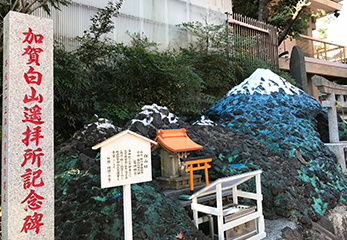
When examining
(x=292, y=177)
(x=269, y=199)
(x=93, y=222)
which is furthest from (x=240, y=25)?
(x=93, y=222)

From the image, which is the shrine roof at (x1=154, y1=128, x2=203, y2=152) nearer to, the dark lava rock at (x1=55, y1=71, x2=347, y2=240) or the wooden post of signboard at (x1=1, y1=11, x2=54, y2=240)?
A: the dark lava rock at (x1=55, y1=71, x2=347, y2=240)

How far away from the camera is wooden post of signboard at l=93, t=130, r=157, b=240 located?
117 inches

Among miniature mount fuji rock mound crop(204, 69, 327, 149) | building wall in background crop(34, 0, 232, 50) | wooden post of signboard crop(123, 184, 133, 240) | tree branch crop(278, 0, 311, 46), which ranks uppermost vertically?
tree branch crop(278, 0, 311, 46)

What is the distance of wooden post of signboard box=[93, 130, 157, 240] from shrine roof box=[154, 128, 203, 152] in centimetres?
→ 139

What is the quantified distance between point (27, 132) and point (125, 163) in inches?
44.5

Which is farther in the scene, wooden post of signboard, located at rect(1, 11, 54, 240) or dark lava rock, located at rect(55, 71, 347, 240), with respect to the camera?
dark lava rock, located at rect(55, 71, 347, 240)

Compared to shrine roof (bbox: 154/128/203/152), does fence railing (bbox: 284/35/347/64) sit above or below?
above

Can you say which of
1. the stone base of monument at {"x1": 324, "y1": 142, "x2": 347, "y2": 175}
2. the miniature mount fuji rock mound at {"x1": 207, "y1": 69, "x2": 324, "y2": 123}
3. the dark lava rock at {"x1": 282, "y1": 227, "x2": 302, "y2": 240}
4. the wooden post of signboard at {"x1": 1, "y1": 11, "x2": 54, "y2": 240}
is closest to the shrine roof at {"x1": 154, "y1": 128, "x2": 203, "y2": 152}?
the dark lava rock at {"x1": 282, "y1": 227, "x2": 302, "y2": 240}

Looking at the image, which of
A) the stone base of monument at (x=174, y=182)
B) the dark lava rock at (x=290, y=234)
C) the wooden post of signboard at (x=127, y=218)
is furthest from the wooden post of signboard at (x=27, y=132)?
the dark lava rock at (x=290, y=234)

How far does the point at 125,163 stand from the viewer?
311 cm

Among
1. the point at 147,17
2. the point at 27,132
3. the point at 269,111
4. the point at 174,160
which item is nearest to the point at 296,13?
the point at 269,111

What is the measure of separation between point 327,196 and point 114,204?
5.00m

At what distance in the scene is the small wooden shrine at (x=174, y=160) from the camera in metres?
4.75

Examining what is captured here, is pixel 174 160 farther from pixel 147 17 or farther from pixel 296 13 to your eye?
pixel 296 13
